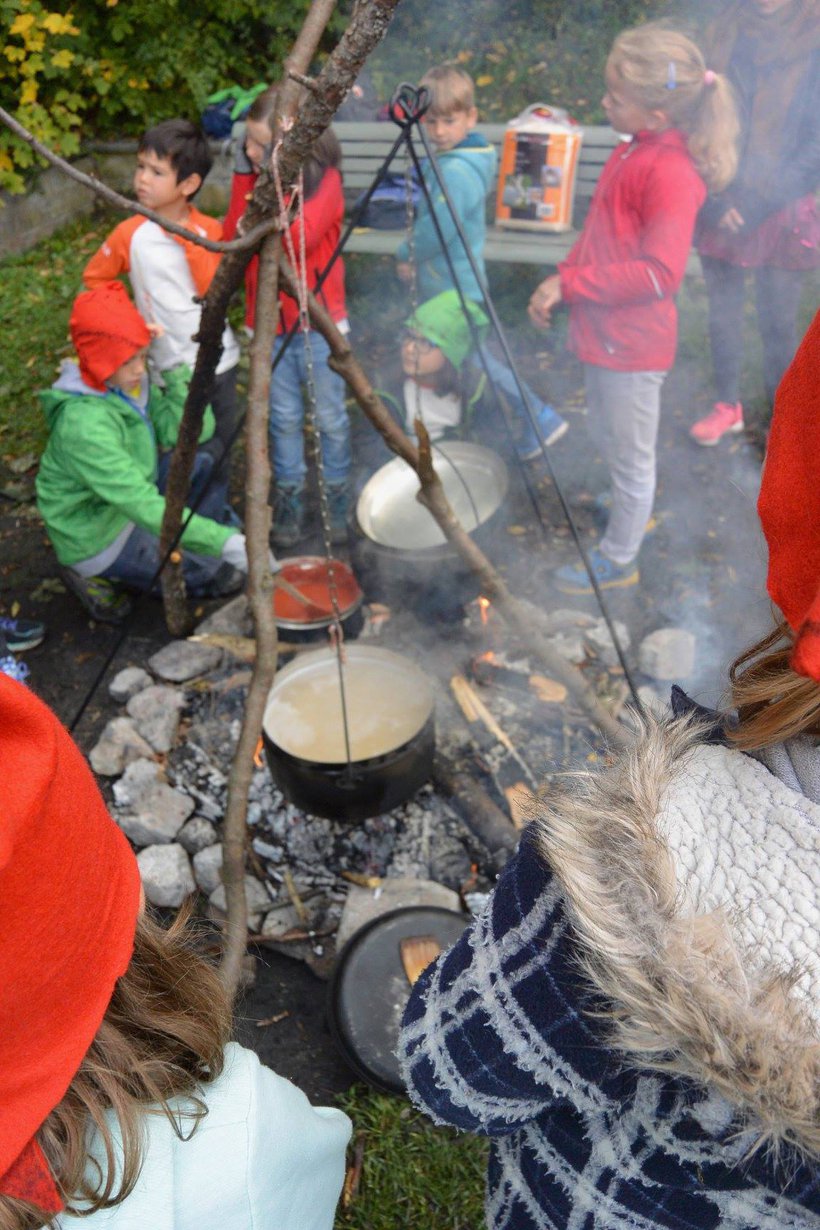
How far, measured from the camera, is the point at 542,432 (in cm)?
508

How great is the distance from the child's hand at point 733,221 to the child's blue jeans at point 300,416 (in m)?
2.04

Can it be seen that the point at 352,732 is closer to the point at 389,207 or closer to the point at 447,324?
the point at 447,324

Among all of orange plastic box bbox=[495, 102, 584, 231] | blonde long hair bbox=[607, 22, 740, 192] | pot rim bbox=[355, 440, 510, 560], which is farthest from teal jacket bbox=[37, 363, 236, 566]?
orange plastic box bbox=[495, 102, 584, 231]

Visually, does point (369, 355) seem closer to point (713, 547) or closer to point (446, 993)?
point (713, 547)

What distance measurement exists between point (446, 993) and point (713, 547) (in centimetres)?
376

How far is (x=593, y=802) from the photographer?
0.98 meters

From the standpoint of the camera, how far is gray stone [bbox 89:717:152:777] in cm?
325

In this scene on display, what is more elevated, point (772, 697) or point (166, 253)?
point (772, 697)

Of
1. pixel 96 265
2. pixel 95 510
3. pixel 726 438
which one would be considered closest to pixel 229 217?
pixel 96 265

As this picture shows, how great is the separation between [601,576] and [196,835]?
2162mm

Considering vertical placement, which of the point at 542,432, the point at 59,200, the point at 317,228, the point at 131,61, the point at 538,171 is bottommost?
the point at 542,432

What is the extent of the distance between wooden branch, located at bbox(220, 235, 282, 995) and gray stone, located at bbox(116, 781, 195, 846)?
59cm

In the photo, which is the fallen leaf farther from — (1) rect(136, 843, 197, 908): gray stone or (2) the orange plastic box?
(2) the orange plastic box

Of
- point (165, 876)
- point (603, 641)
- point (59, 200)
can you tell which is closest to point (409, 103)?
point (603, 641)
